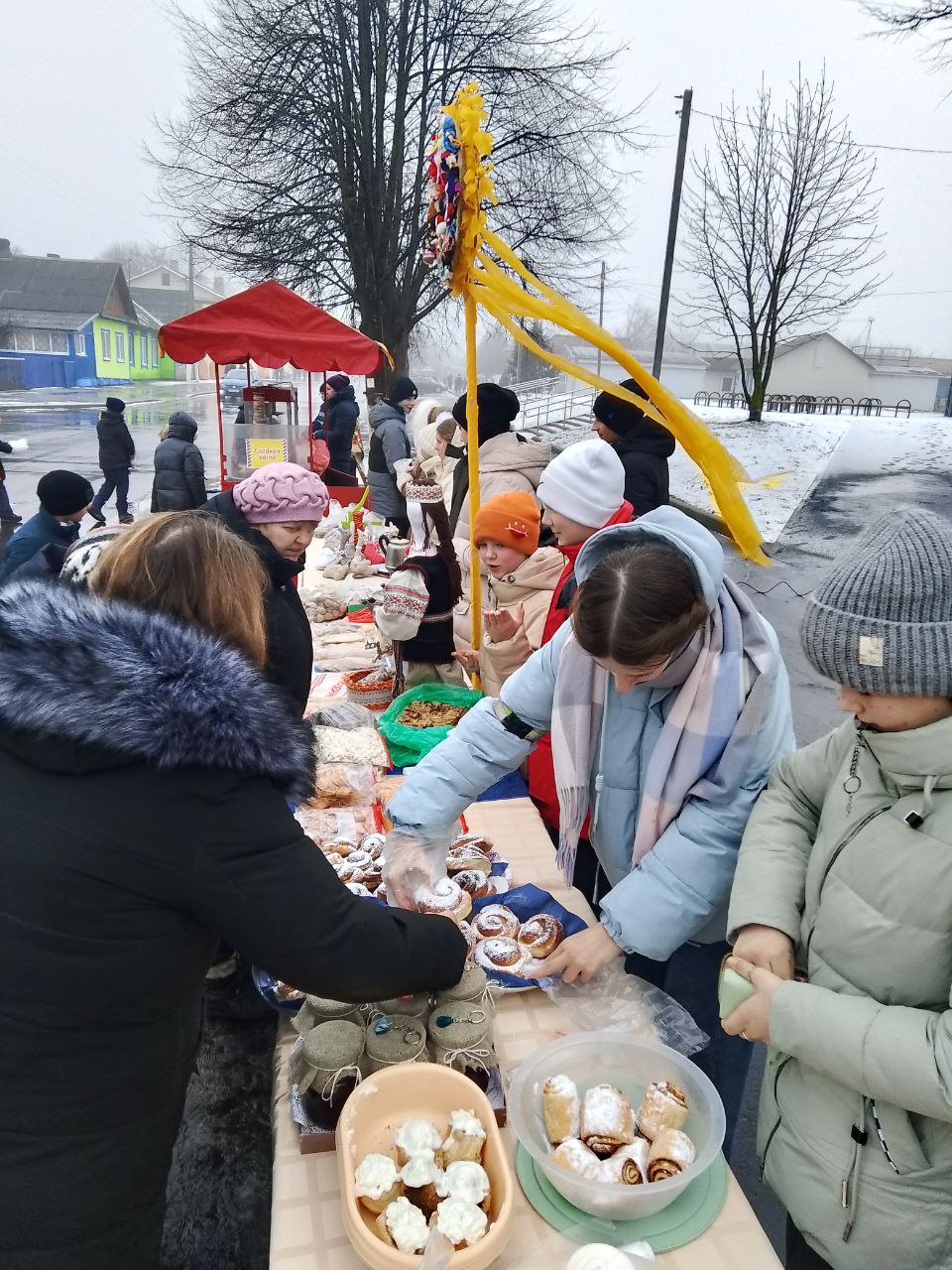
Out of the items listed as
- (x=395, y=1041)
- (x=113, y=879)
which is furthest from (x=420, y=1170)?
(x=113, y=879)

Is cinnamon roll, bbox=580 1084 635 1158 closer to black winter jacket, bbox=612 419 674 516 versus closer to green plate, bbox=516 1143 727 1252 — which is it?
green plate, bbox=516 1143 727 1252

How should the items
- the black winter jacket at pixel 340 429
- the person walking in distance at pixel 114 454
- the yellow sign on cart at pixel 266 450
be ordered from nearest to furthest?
the yellow sign on cart at pixel 266 450, the black winter jacket at pixel 340 429, the person walking in distance at pixel 114 454

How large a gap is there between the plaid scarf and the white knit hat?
3.35 feet

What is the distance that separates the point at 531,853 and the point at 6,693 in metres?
1.50

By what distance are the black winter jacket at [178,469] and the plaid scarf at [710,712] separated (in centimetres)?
753

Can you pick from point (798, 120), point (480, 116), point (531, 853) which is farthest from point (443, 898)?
point (798, 120)

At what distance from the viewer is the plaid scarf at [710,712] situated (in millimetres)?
1550

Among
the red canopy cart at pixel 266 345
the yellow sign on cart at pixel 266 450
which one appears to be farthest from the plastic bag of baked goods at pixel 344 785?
the red canopy cart at pixel 266 345

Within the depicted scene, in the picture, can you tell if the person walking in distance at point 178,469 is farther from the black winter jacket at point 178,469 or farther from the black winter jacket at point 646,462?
the black winter jacket at point 646,462

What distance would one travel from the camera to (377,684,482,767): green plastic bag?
2.80 meters

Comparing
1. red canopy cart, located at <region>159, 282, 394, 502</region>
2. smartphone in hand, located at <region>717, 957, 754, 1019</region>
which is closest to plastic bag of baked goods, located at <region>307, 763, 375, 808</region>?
smartphone in hand, located at <region>717, 957, 754, 1019</region>

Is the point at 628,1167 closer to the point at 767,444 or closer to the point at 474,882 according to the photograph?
the point at 474,882

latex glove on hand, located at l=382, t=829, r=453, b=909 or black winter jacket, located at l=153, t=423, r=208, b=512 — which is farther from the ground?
black winter jacket, located at l=153, t=423, r=208, b=512

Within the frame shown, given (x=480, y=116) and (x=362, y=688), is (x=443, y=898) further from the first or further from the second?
(x=480, y=116)
